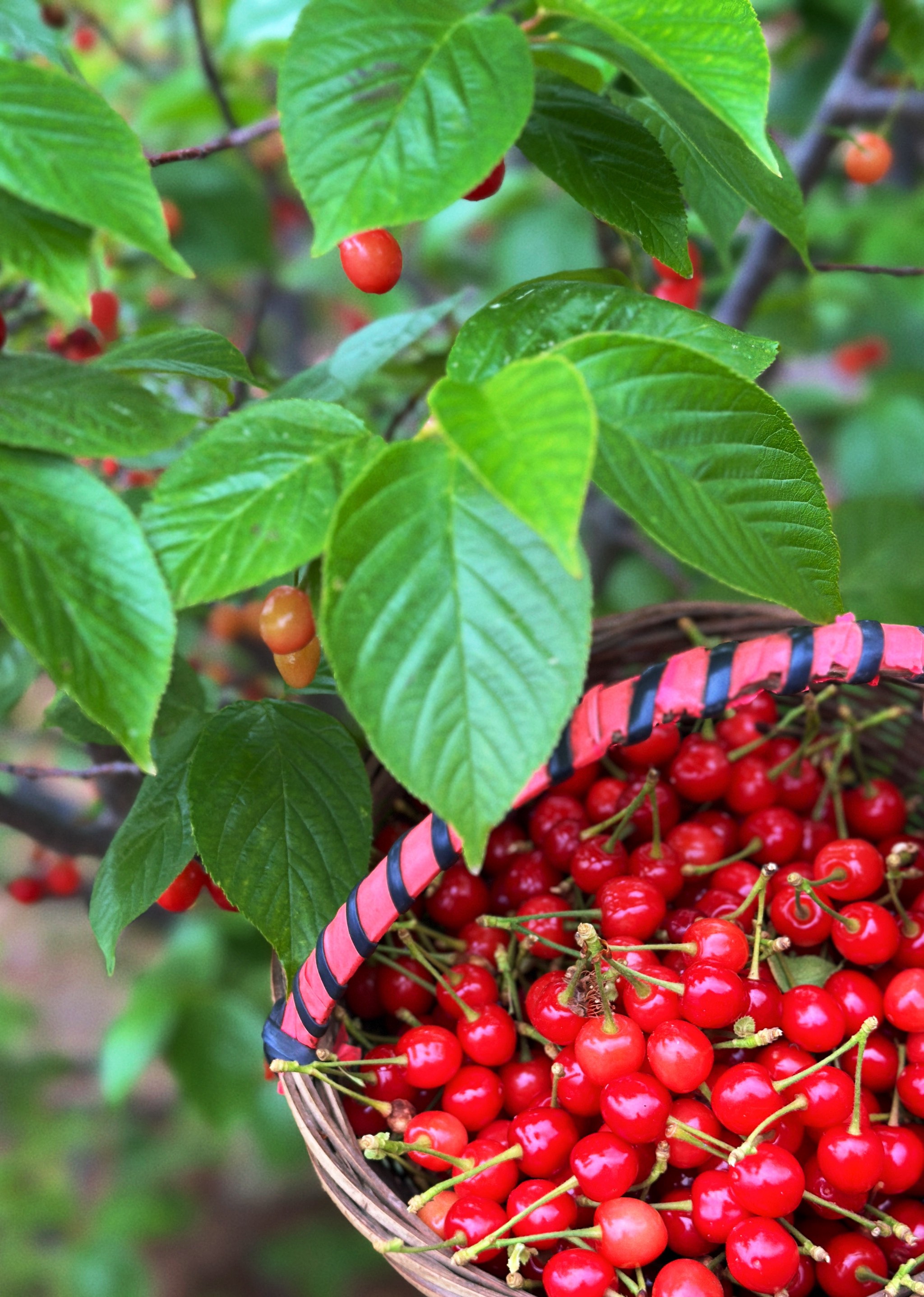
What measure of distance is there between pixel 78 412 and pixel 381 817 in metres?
0.39

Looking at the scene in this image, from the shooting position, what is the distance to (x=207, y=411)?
2.61ft

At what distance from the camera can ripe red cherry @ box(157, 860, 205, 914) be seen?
2.06 feet

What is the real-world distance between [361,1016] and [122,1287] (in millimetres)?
796

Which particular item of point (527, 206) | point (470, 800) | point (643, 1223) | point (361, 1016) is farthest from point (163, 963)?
point (527, 206)

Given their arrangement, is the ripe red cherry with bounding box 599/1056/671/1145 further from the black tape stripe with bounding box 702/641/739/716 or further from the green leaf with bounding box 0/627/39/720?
the green leaf with bounding box 0/627/39/720

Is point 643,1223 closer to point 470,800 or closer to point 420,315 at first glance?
point 470,800

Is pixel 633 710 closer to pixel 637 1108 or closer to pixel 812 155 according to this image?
pixel 637 1108

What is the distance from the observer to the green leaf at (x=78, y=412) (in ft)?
1.28

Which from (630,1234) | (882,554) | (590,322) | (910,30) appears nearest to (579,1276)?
(630,1234)

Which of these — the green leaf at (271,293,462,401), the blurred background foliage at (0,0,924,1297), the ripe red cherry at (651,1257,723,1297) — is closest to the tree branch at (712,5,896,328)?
the blurred background foliage at (0,0,924,1297)

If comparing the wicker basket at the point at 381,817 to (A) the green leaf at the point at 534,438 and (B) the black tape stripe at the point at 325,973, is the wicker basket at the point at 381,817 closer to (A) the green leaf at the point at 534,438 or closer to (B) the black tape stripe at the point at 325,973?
(B) the black tape stripe at the point at 325,973

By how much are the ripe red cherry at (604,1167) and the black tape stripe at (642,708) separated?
0.70 feet

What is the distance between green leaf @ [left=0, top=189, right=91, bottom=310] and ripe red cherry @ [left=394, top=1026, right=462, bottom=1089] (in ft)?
1.43

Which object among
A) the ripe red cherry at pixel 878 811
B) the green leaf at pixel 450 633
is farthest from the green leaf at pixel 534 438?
the ripe red cherry at pixel 878 811
